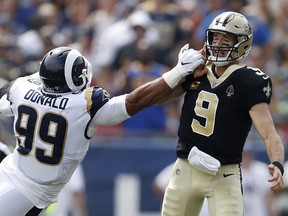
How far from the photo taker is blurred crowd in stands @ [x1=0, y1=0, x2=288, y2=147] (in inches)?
464

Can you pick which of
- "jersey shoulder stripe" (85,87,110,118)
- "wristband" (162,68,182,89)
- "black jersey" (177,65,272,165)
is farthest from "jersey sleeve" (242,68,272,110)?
"jersey shoulder stripe" (85,87,110,118)

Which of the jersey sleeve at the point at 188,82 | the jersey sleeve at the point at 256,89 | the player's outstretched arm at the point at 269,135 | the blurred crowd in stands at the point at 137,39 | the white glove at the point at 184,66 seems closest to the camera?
the player's outstretched arm at the point at 269,135

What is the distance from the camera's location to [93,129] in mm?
6984

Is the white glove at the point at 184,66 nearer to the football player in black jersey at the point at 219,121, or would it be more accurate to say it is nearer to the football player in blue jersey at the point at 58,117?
the football player in blue jersey at the point at 58,117

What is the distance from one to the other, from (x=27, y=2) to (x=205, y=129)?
8014 millimetres

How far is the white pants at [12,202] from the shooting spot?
22.5ft

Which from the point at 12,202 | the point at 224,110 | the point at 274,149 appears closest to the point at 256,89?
the point at 224,110

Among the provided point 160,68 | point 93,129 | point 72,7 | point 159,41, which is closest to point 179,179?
point 93,129

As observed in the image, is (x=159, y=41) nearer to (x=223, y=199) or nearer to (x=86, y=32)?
(x=86, y=32)

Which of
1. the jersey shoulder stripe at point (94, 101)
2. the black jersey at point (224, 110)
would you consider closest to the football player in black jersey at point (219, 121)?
the black jersey at point (224, 110)

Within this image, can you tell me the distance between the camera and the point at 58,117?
6.88 metres

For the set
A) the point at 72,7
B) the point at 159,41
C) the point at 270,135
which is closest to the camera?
the point at 270,135

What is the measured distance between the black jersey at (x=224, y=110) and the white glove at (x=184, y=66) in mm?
167

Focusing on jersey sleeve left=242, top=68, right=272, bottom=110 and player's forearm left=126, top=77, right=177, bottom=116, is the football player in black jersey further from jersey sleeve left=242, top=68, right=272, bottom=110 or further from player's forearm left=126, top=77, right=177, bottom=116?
player's forearm left=126, top=77, right=177, bottom=116
